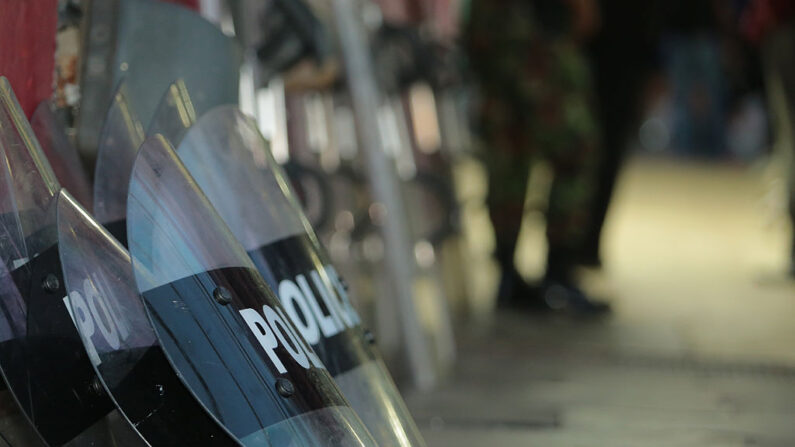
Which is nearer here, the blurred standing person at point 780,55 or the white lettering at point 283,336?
the white lettering at point 283,336

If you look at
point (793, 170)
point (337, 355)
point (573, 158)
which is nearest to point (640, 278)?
point (793, 170)

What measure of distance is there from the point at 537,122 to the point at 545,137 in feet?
0.16

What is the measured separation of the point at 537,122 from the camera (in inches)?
123

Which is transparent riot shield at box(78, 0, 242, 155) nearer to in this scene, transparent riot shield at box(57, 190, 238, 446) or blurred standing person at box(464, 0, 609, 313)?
transparent riot shield at box(57, 190, 238, 446)

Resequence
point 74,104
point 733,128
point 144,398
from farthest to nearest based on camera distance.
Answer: point 733,128 → point 74,104 → point 144,398

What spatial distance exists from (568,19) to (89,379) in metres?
2.32

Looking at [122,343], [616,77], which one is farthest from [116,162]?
[616,77]

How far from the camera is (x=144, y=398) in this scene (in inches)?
39.1

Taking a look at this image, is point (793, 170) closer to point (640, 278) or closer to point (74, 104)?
point (640, 278)

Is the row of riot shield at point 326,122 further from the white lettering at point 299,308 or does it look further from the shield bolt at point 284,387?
the shield bolt at point 284,387

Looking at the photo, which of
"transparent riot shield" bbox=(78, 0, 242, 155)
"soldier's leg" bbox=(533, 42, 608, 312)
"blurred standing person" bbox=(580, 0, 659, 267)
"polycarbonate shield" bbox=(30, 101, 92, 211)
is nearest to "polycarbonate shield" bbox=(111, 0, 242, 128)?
"transparent riot shield" bbox=(78, 0, 242, 155)

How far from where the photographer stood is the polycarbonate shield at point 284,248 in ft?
4.02

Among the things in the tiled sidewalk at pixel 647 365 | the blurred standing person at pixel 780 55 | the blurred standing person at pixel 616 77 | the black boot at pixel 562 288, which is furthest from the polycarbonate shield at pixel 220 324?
the blurred standing person at pixel 780 55

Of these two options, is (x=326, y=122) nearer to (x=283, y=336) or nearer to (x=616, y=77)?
(x=616, y=77)
